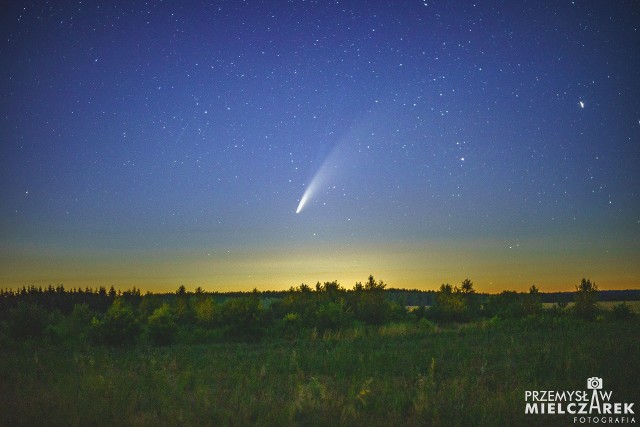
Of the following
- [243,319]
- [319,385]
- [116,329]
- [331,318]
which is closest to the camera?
[319,385]

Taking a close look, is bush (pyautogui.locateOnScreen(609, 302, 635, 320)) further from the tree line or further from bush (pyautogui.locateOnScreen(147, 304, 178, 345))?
bush (pyautogui.locateOnScreen(147, 304, 178, 345))

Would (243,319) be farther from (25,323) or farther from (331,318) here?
(25,323)

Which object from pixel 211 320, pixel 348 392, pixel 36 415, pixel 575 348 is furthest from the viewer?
pixel 211 320

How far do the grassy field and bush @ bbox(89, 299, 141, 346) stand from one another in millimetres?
8578

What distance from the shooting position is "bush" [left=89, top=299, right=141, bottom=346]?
23.0m

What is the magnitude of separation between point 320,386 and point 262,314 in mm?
19810

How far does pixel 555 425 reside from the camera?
7340 millimetres

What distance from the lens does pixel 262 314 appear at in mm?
28750

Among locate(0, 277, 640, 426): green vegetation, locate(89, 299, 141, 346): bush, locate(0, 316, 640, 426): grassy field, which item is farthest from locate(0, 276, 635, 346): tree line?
locate(0, 316, 640, 426): grassy field

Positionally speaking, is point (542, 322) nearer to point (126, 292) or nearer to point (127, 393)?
point (127, 393)

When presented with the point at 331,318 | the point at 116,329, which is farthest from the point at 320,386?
the point at 331,318

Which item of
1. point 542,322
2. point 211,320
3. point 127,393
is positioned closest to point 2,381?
point 127,393

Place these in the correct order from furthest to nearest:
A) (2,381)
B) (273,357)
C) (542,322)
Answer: (542,322) → (273,357) → (2,381)

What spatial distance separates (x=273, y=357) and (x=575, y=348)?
9.39 metres
